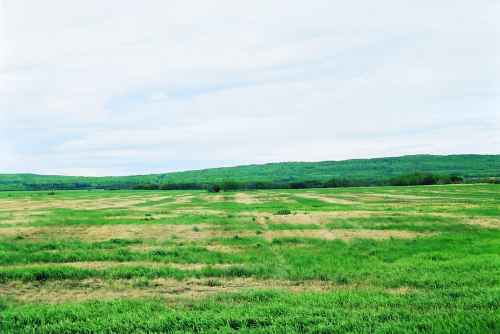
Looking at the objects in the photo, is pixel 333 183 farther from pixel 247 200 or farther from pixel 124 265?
pixel 124 265

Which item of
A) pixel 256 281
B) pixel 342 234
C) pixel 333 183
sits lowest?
pixel 333 183

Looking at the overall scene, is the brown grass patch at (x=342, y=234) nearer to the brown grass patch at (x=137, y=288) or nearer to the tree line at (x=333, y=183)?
the brown grass patch at (x=137, y=288)

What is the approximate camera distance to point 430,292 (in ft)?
31.9

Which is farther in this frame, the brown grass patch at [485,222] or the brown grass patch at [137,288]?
the brown grass patch at [485,222]

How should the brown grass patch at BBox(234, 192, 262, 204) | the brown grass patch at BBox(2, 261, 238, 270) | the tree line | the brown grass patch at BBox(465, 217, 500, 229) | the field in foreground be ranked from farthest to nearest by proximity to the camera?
the tree line < the brown grass patch at BBox(234, 192, 262, 204) < the brown grass patch at BBox(465, 217, 500, 229) < the brown grass patch at BBox(2, 261, 238, 270) < the field in foreground

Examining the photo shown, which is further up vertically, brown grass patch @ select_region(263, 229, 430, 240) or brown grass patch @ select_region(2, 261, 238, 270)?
brown grass patch @ select_region(2, 261, 238, 270)

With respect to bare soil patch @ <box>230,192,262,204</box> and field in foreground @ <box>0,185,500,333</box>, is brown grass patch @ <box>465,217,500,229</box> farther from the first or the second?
bare soil patch @ <box>230,192,262,204</box>

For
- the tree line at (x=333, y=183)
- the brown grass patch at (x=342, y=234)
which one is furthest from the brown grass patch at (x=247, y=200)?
the tree line at (x=333, y=183)

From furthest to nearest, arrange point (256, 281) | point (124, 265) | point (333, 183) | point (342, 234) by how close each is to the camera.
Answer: point (333, 183), point (342, 234), point (124, 265), point (256, 281)

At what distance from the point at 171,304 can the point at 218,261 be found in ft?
16.7

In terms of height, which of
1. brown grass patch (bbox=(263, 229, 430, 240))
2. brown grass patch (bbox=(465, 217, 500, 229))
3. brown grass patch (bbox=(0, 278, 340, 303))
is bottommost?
brown grass patch (bbox=(465, 217, 500, 229))

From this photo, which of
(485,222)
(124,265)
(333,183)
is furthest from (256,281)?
(333,183)

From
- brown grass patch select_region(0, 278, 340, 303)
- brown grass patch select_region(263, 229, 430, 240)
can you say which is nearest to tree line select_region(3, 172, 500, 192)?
brown grass patch select_region(263, 229, 430, 240)

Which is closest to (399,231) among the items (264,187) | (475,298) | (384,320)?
(475,298)
